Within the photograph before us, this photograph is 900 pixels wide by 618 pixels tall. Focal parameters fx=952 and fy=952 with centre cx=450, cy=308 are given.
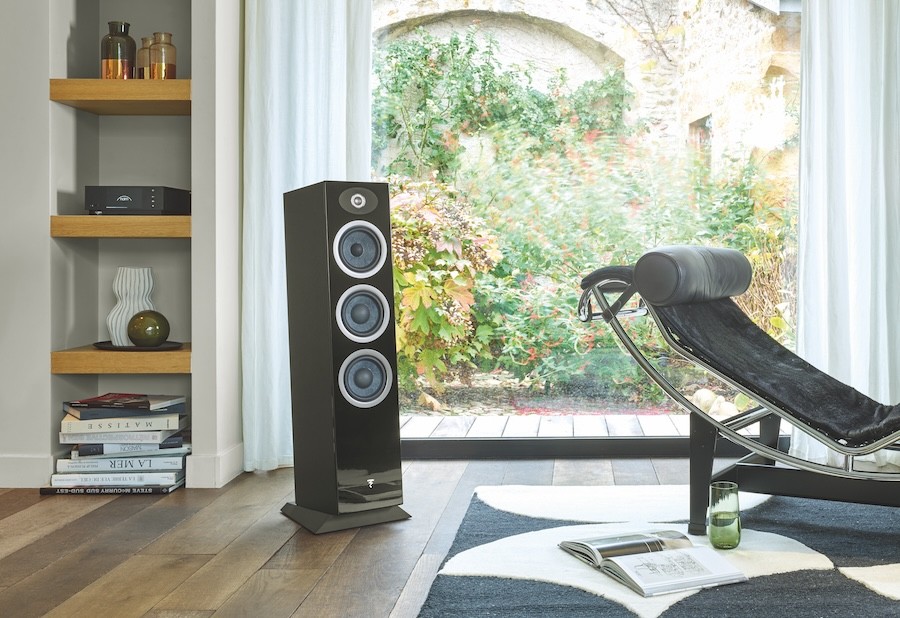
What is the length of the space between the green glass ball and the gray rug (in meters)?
1.32

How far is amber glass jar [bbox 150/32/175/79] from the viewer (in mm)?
3492

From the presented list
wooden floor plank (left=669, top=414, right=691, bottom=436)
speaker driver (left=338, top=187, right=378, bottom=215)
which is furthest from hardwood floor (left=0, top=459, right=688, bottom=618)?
speaker driver (left=338, top=187, right=378, bottom=215)

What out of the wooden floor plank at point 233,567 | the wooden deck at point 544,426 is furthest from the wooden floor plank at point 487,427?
the wooden floor plank at point 233,567

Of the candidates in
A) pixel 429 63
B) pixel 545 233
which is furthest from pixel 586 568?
pixel 429 63

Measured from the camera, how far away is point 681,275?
257cm

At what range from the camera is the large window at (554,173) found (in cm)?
392

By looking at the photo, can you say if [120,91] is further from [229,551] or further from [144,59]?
[229,551]

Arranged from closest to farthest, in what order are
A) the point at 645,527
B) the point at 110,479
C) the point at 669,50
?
the point at 645,527, the point at 110,479, the point at 669,50

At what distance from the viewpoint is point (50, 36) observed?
340 cm

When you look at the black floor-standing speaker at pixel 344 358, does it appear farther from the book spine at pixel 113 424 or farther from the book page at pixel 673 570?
the book page at pixel 673 570

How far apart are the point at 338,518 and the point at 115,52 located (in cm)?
192

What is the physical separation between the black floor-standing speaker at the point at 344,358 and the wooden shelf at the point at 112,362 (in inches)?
26.6

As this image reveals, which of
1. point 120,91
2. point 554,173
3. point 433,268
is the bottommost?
point 433,268

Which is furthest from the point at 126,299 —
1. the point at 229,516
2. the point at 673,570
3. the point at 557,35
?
the point at 673,570
